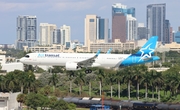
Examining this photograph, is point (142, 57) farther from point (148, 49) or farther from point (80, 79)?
point (80, 79)

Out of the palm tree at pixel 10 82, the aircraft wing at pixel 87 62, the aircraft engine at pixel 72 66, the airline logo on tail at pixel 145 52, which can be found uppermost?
the airline logo on tail at pixel 145 52

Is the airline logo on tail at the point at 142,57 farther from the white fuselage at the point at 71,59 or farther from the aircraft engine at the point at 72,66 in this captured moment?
the aircraft engine at the point at 72,66

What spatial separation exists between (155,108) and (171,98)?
1380cm

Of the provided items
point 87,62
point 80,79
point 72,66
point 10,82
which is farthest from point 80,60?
point 10,82

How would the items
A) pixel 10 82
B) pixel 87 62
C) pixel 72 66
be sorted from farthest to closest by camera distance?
pixel 10 82
pixel 87 62
pixel 72 66

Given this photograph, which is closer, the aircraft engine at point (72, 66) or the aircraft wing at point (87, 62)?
the aircraft engine at point (72, 66)

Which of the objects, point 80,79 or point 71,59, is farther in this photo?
point 80,79

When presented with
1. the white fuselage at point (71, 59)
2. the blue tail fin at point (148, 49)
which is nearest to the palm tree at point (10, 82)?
the white fuselage at point (71, 59)

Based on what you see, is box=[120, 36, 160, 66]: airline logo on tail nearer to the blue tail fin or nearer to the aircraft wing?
the blue tail fin

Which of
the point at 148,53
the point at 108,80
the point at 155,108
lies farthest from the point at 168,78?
the point at 155,108

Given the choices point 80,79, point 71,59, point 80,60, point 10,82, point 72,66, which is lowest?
point 10,82

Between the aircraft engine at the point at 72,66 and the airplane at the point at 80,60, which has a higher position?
the airplane at the point at 80,60

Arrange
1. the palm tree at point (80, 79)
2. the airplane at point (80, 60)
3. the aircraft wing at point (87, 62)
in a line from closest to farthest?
the aircraft wing at point (87, 62)
the airplane at point (80, 60)
the palm tree at point (80, 79)

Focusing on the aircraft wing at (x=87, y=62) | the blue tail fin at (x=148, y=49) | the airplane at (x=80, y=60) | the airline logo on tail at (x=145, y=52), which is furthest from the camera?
the blue tail fin at (x=148, y=49)
